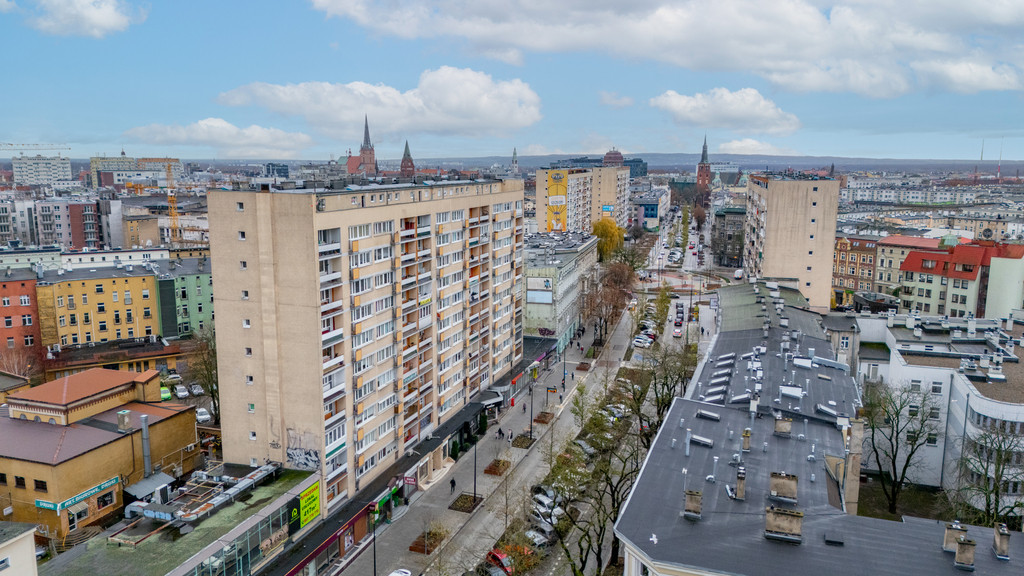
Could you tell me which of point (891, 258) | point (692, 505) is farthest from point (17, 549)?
point (891, 258)

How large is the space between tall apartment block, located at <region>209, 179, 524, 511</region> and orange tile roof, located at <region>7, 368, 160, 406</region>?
34.9ft

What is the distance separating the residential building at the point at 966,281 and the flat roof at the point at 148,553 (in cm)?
7886

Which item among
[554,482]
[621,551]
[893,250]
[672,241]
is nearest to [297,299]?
[554,482]

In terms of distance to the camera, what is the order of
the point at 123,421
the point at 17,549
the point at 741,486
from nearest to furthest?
the point at 17,549
the point at 741,486
the point at 123,421

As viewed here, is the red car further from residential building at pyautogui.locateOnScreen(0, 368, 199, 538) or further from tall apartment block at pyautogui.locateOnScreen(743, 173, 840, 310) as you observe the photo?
tall apartment block at pyautogui.locateOnScreen(743, 173, 840, 310)

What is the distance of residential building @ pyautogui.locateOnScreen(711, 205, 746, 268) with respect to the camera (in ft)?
468

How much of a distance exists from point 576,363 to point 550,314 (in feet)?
20.7

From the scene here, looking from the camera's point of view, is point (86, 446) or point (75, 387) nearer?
point (86, 446)

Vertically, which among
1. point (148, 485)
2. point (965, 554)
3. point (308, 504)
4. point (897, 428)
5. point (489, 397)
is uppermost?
point (965, 554)

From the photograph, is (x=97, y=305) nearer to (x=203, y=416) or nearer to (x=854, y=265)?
(x=203, y=416)

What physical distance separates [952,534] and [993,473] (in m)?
20.0

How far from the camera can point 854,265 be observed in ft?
358

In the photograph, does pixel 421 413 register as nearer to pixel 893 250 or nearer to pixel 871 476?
pixel 871 476

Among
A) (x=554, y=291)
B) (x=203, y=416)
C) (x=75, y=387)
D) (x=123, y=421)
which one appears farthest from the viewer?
(x=554, y=291)
